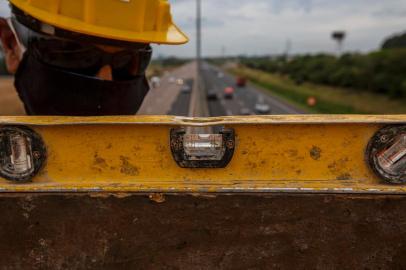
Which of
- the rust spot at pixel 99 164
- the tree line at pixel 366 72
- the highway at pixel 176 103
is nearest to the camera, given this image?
the rust spot at pixel 99 164

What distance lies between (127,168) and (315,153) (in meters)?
0.88

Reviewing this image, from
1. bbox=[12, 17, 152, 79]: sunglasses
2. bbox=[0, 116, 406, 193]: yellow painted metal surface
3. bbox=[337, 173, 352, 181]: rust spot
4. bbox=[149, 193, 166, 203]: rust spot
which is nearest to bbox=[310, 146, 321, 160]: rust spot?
bbox=[0, 116, 406, 193]: yellow painted metal surface

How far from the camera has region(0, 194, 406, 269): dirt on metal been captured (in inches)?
69.7

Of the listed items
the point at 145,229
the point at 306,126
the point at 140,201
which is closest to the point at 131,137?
the point at 140,201

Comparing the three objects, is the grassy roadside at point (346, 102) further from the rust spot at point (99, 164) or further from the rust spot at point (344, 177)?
the rust spot at point (99, 164)

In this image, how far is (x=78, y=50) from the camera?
259 centimetres

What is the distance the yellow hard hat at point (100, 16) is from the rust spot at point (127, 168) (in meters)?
1.05

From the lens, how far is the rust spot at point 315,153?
1.78m

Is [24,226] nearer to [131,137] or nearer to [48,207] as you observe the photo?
[48,207]

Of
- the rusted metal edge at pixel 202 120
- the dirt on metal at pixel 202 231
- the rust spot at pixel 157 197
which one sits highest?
the rusted metal edge at pixel 202 120

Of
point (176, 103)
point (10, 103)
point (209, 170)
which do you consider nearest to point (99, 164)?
point (209, 170)

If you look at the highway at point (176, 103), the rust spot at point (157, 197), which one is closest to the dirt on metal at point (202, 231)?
the rust spot at point (157, 197)

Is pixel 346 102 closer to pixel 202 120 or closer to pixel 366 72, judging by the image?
pixel 366 72

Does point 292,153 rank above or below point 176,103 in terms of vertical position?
above
